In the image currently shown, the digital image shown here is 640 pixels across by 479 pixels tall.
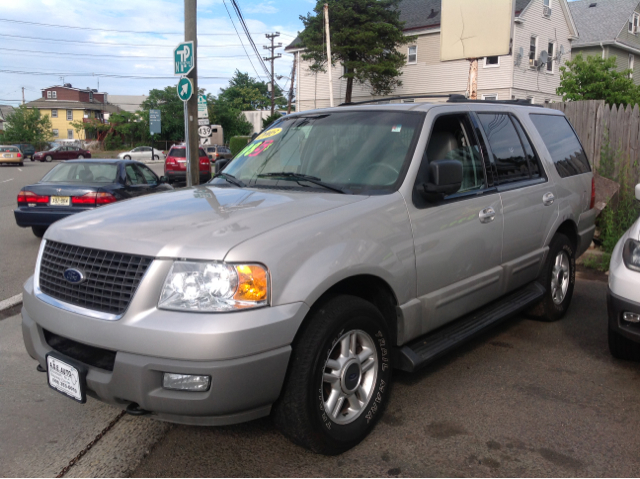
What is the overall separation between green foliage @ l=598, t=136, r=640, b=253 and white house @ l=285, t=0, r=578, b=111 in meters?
24.1

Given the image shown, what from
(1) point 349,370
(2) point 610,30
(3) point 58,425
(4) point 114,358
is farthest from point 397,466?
(2) point 610,30

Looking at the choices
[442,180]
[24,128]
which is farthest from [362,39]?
[24,128]

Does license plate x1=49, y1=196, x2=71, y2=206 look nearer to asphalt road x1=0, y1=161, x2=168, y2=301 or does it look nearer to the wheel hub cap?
asphalt road x1=0, y1=161, x2=168, y2=301

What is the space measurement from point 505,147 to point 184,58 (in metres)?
8.37

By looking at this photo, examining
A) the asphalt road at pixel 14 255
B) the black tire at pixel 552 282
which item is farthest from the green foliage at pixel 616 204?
the asphalt road at pixel 14 255

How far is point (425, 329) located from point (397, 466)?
3.08ft

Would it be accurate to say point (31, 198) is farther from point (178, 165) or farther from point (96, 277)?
point (178, 165)

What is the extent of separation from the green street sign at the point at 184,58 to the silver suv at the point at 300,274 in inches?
291

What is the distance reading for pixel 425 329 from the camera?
372cm

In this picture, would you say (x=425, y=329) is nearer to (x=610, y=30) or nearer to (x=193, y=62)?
(x=193, y=62)

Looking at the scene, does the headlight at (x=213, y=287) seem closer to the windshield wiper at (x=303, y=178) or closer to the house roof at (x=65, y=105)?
the windshield wiper at (x=303, y=178)

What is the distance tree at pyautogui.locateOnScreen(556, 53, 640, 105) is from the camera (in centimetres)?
2044

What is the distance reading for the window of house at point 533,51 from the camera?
109 feet

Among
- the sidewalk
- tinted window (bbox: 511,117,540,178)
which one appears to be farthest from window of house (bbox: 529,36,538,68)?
the sidewalk
